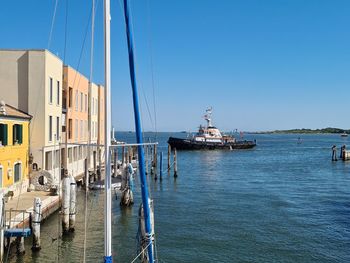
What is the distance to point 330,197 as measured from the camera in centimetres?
3628

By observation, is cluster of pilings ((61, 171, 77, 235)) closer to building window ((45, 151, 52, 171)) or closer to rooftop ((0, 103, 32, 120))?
rooftop ((0, 103, 32, 120))

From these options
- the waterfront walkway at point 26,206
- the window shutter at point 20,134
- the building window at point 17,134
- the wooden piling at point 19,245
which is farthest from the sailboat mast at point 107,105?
the window shutter at point 20,134

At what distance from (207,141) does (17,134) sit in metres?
73.4

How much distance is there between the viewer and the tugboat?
9706cm

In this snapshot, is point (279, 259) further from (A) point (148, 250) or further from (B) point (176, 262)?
(A) point (148, 250)

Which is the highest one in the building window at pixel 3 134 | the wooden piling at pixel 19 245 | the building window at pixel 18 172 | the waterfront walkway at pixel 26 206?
the building window at pixel 3 134

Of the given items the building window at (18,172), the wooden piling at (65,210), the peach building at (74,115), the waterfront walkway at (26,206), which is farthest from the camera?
the peach building at (74,115)

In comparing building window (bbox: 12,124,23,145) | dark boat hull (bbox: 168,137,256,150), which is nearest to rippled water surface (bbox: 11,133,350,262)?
building window (bbox: 12,124,23,145)

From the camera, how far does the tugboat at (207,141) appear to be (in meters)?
97.1

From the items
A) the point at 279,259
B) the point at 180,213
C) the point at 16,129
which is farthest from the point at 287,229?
the point at 16,129

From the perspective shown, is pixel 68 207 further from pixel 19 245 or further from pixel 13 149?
pixel 13 149

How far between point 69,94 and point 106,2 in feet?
102

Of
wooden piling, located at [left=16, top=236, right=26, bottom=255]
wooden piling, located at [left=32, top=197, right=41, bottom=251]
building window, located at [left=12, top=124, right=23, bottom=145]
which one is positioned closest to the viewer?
wooden piling, located at [left=16, top=236, right=26, bottom=255]

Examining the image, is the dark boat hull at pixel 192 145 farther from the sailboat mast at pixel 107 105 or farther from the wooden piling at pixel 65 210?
the sailboat mast at pixel 107 105
